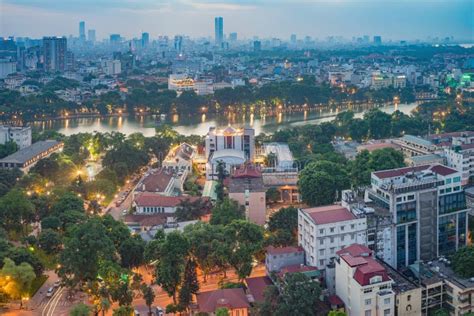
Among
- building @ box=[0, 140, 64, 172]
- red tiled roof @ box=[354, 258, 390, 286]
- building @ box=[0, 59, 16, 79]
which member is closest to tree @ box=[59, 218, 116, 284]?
red tiled roof @ box=[354, 258, 390, 286]

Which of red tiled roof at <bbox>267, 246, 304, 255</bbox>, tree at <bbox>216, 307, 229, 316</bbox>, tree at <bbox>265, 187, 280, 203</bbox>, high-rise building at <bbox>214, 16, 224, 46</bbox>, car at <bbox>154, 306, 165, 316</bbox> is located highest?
high-rise building at <bbox>214, 16, 224, 46</bbox>

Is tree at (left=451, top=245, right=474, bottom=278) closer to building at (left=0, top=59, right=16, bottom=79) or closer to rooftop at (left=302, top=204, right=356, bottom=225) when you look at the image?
rooftop at (left=302, top=204, right=356, bottom=225)

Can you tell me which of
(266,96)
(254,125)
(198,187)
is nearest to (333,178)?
(198,187)

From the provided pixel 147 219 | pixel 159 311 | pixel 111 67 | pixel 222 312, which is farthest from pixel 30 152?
pixel 111 67

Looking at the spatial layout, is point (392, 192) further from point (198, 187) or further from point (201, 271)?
point (198, 187)

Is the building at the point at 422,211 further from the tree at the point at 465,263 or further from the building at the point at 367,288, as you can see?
the building at the point at 367,288

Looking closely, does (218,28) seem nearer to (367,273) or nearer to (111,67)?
(111,67)

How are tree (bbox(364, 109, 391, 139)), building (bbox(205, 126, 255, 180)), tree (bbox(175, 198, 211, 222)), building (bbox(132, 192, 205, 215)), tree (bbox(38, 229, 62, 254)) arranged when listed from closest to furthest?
1. tree (bbox(38, 229, 62, 254))
2. tree (bbox(175, 198, 211, 222))
3. building (bbox(132, 192, 205, 215))
4. building (bbox(205, 126, 255, 180))
5. tree (bbox(364, 109, 391, 139))
